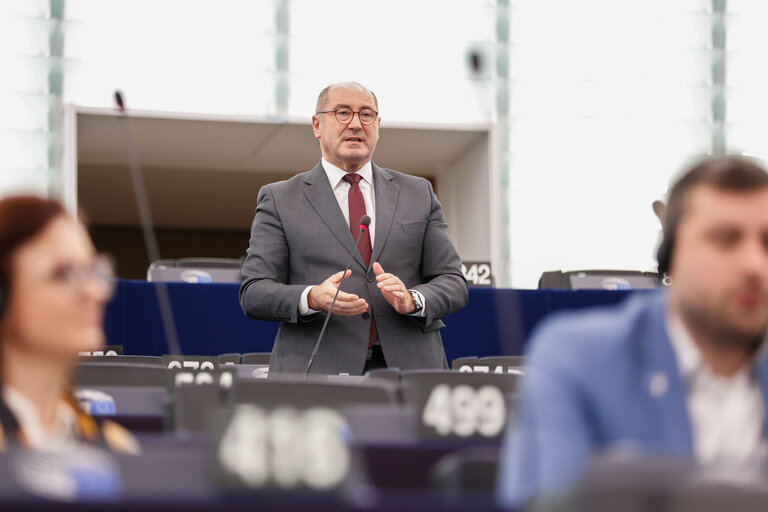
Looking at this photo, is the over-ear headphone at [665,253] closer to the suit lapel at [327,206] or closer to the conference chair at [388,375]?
the conference chair at [388,375]

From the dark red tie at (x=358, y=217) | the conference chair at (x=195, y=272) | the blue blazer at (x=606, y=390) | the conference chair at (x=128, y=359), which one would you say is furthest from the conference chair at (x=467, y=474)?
the conference chair at (x=195, y=272)

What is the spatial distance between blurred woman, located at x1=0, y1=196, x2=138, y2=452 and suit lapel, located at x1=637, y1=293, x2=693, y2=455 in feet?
2.45

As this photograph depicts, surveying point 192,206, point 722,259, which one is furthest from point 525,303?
point 192,206

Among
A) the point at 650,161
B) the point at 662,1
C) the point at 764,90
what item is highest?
the point at 662,1

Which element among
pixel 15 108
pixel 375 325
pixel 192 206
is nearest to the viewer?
pixel 375 325

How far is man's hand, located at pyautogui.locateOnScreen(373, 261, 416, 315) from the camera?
11.2 feet

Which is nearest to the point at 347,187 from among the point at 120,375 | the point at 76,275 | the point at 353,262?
the point at 353,262

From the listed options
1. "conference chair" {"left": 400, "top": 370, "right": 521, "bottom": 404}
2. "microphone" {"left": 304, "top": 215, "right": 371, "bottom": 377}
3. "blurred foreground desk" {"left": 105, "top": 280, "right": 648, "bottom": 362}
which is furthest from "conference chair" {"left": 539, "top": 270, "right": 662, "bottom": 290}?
"conference chair" {"left": 400, "top": 370, "right": 521, "bottom": 404}

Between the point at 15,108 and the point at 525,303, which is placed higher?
the point at 15,108

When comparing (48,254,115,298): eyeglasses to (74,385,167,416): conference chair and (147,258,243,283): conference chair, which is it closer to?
(74,385,167,416): conference chair

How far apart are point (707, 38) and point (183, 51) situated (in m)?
6.03

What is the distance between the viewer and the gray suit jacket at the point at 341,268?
11.9 feet

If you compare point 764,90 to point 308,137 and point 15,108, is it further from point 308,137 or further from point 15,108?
point 15,108

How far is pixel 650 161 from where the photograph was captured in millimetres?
13352
